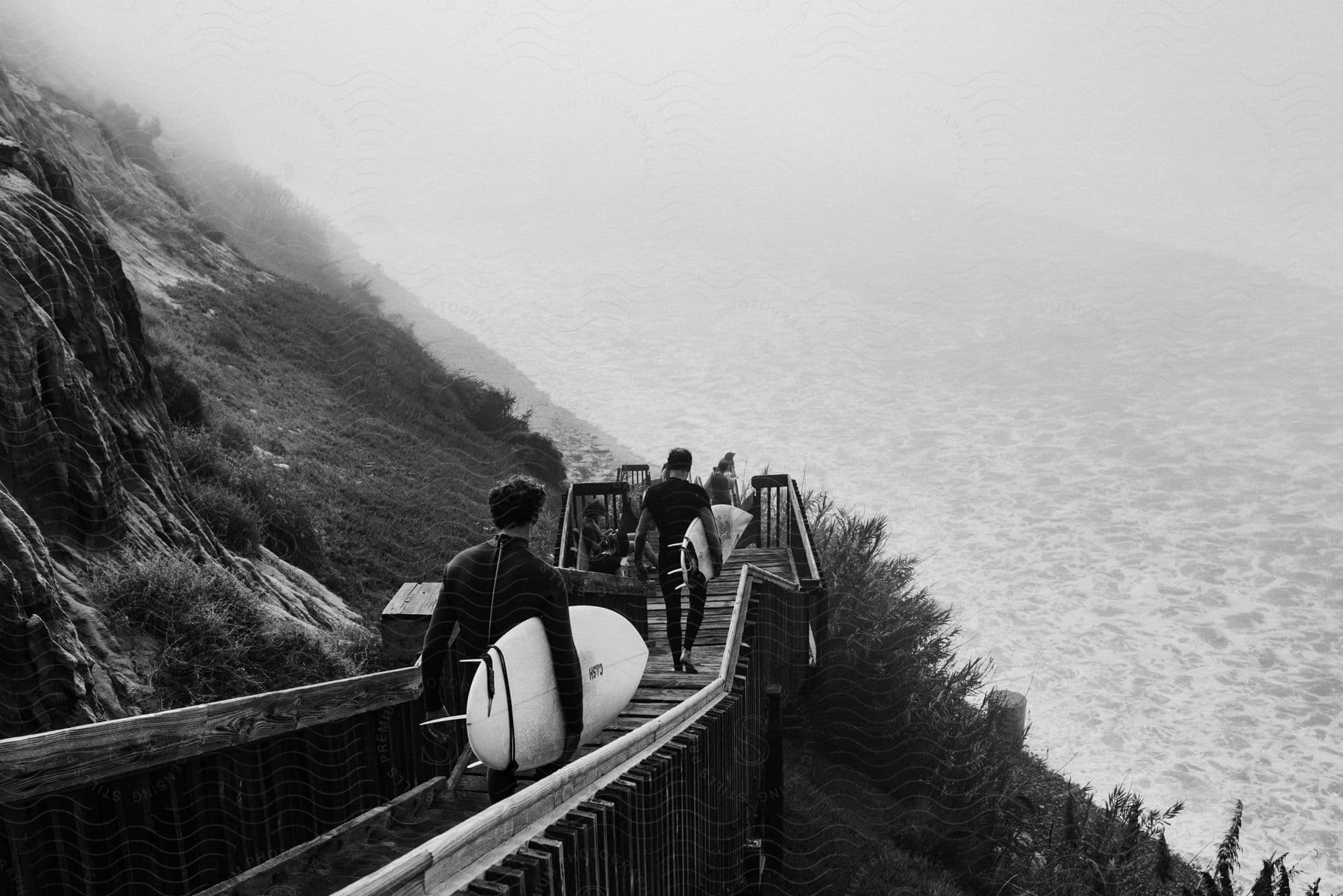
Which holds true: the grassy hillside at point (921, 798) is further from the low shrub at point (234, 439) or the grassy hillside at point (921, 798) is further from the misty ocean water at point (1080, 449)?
the low shrub at point (234, 439)

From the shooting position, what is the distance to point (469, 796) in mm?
4543

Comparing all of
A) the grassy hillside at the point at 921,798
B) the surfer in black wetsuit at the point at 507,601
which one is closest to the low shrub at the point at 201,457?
the grassy hillside at the point at 921,798

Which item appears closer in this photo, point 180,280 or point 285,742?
point 285,742

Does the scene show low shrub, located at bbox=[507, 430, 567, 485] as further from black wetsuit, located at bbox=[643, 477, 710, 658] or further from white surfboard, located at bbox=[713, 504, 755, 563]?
black wetsuit, located at bbox=[643, 477, 710, 658]

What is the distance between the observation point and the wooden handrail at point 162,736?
2.94m

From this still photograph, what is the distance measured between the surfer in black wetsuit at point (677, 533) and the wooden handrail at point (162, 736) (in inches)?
86.8

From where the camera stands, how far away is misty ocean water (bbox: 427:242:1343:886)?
2981 centimetres

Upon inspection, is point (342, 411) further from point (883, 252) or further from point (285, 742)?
point (883, 252)

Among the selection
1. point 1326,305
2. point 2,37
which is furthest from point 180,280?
point 1326,305

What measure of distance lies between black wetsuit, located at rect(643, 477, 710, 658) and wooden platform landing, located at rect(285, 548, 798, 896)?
0.15 m

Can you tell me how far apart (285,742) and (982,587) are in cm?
3973

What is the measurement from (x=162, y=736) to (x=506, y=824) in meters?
1.51

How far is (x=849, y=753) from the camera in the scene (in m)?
12.0

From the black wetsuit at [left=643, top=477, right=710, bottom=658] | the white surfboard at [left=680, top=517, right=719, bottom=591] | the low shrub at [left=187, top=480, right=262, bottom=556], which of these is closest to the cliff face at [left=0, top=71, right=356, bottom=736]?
the low shrub at [left=187, top=480, right=262, bottom=556]
